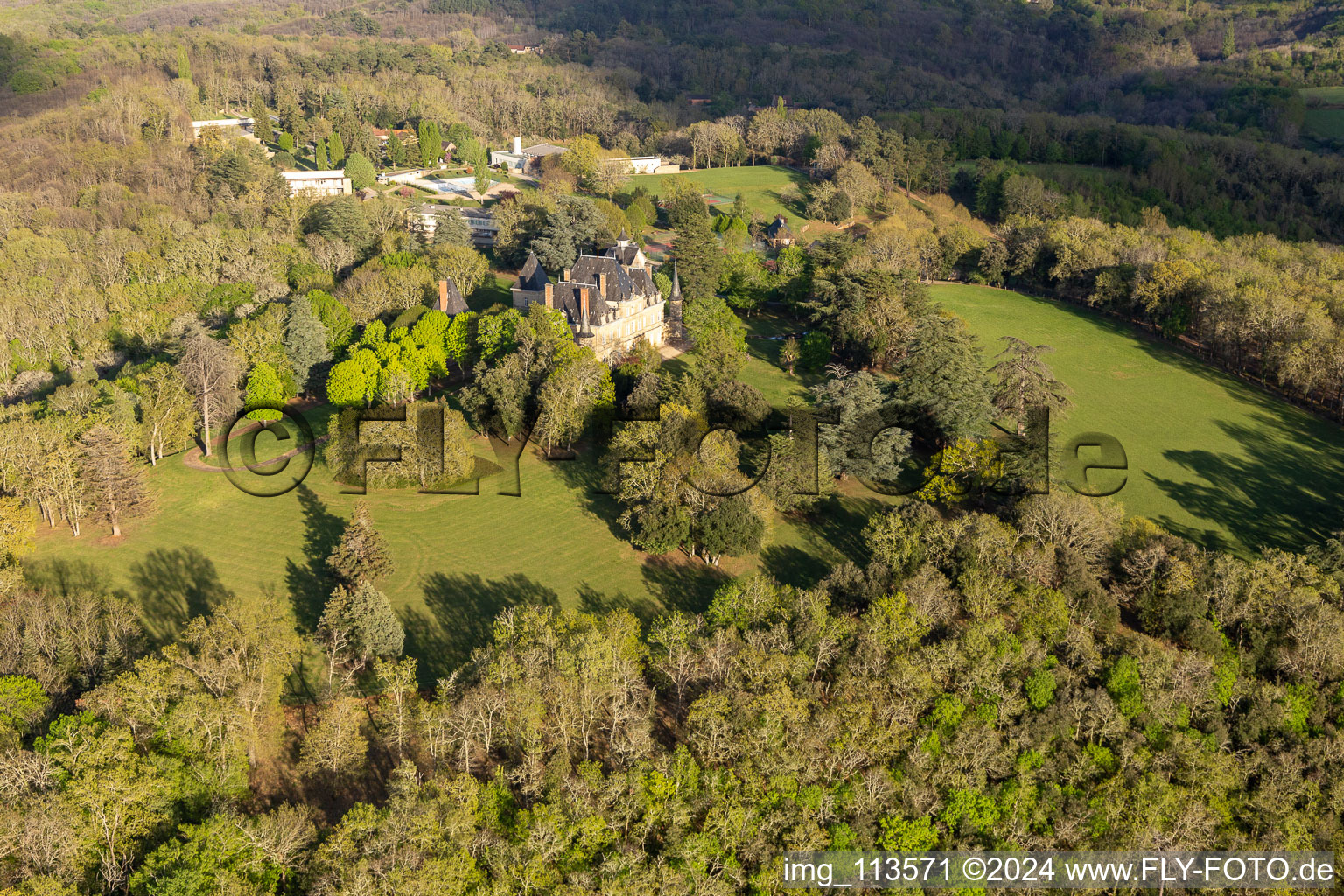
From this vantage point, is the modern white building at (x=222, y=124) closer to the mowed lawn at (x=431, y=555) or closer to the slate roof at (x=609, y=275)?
the slate roof at (x=609, y=275)

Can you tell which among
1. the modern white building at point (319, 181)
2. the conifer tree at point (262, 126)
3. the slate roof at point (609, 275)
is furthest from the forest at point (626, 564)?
the conifer tree at point (262, 126)

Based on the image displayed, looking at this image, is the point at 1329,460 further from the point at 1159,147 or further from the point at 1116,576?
the point at 1159,147

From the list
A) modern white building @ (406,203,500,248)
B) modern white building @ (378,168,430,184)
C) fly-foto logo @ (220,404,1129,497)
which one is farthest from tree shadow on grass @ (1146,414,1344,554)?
modern white building @ (378,168,430,184)

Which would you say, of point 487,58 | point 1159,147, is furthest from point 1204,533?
point 487,58

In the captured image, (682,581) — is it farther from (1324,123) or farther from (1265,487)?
(1324,123)

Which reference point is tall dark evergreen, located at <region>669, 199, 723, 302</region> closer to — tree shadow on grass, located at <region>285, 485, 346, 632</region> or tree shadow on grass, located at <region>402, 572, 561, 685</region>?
tree shadow on grass, located at <region>285, 485, 346, 632</region>

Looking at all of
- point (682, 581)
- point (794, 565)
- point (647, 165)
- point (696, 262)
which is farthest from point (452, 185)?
point (794, 565)
